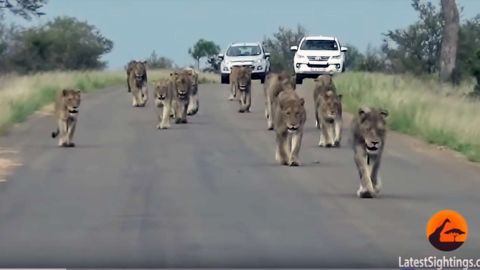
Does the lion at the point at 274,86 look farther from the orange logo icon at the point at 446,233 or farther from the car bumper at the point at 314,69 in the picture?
the car bumper at the point at 314,69

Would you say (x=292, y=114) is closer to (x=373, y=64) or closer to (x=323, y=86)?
(x=323, y=86)

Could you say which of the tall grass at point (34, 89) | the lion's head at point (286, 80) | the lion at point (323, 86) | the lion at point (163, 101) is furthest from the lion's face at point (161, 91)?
the lion at point (323, 86)

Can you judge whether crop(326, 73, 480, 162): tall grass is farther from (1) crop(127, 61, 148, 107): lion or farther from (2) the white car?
(1) crop(127, 61, 148, 107): lion

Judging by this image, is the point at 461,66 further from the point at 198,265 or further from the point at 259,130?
the point at 198,265

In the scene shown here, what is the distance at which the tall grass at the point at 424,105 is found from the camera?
23625 mm

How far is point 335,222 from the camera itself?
533 inches

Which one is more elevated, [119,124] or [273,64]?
[119,124]

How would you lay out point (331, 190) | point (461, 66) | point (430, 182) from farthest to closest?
point (461, 66) → point (430, 182) → point (331, 190)

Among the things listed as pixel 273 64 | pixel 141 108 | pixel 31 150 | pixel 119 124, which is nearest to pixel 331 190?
pixel 31 150

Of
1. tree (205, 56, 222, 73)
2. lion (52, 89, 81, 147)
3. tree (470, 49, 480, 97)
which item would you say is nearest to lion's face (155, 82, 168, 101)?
lion (52, 89, 81, 147)

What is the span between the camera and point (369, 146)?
15.0m

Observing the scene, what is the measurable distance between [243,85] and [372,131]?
627 inches

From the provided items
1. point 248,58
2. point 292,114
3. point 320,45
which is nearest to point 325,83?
point 292,114

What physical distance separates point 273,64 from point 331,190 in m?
58.9
